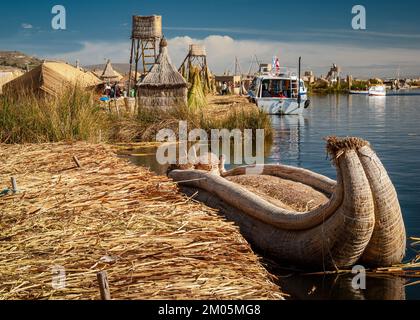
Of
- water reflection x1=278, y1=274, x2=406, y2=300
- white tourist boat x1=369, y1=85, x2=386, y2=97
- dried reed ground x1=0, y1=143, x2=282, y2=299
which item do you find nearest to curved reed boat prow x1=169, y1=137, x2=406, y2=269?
water reflection x1=278, y1=274, x2=406, y2=300

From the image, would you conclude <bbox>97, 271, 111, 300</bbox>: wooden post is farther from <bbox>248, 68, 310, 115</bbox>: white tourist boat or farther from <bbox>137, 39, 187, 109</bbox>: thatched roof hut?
<bbox>248, 68, 310, 115</bbox>: white tourist boat

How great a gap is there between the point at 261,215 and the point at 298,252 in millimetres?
556

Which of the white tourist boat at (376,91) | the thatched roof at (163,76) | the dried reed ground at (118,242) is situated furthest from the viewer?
the white tourist boat at (376,91)

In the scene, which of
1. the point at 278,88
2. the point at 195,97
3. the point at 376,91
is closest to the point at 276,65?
the point at 278,88

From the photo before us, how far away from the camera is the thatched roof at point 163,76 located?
20.1 metres

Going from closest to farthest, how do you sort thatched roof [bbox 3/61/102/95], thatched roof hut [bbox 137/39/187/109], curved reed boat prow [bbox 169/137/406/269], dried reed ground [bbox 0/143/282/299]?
dried reed ground [bbox 0/143/282/299] → curved reed boat prow [bbox 169/137/406/269] → thatched roof [bbox 3/61/102/95] → thatched roof hut [bbox 137/39/187/109]

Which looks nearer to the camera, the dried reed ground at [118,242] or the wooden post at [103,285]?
the wooden post at [103,285]

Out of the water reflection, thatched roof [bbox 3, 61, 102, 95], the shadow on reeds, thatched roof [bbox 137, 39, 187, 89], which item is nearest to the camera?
the water reflection

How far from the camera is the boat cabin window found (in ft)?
109

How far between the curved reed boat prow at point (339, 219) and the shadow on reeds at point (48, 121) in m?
3.33

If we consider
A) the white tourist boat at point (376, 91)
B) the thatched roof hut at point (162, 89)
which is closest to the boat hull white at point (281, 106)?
the thatched roof hut at point (162, 89)

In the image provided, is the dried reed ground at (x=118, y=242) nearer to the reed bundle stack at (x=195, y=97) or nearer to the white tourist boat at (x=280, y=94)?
the reed bundle stack at (x=195, y=97)

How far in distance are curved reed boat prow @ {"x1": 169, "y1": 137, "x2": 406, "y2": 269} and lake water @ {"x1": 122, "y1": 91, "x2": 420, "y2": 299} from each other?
0.74 feet
